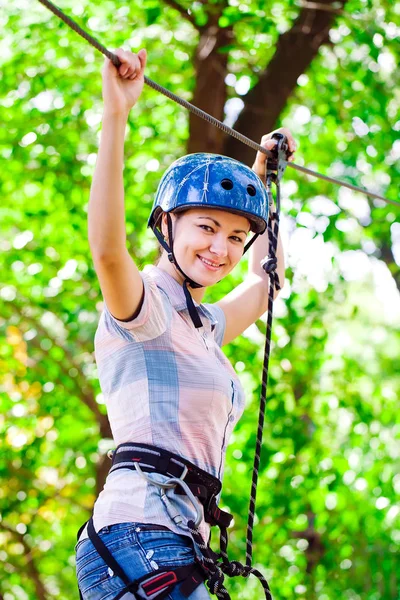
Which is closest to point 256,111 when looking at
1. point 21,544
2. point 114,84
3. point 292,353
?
point 292,353

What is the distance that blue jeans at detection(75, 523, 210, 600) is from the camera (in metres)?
2.01

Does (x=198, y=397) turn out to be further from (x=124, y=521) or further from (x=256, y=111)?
(x=256, y=111)

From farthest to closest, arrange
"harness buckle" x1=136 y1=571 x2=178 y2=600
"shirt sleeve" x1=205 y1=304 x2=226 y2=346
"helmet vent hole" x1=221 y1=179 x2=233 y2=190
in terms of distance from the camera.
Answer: "shirt sleeve" x1=205 y1=304 x2=226 y2=346
"helmet vent hole" x1=221 y1=179 x2=233 y2=190
"harness buckle" x1=136 y1=571 x2=178 y2=600

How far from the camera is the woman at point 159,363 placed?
1915mm

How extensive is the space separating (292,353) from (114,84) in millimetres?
3933

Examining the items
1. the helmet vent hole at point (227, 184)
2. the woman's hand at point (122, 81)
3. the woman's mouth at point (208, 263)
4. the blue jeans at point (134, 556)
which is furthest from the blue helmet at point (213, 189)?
the blue jeans at point (134, 556)

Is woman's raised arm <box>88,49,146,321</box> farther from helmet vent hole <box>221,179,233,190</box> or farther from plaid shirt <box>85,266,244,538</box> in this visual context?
helmet vent hole <box>221,179,233,190</box>

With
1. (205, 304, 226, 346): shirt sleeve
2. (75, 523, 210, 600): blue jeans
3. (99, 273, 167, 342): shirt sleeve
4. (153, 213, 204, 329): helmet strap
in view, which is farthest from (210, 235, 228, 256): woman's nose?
(75, 523, 210, 600): blue jeans

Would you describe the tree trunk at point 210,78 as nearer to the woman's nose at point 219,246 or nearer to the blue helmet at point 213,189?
the blue helmet at point 213,189

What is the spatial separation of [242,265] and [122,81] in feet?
12.0

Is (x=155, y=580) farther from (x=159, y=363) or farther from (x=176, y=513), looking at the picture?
(x=159, y=363)

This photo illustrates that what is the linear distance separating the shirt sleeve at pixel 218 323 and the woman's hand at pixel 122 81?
2.69ft

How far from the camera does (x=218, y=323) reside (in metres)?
2.63

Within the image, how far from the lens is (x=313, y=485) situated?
5758 millimetres
